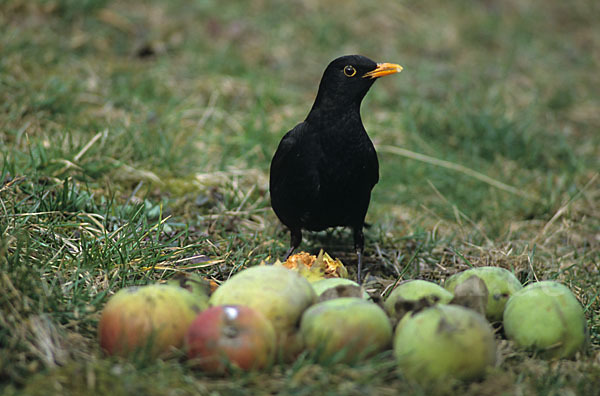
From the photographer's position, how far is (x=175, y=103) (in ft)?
17.9

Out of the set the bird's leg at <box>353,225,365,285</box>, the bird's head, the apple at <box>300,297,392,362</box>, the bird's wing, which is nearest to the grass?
the apple at <box>300,297,392,362</box>

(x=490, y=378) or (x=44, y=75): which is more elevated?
(x=44, y=75)

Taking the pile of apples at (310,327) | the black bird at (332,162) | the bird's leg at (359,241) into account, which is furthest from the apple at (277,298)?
the bird's leg at (359,241)

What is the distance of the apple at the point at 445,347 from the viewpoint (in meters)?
1.88

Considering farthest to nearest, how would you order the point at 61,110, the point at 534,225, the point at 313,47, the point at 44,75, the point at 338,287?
the point at 313,47 → the point at 44,75 → the point at 61,110 → the point at 534,225 → the point at 338,287

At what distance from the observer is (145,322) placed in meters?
1.94

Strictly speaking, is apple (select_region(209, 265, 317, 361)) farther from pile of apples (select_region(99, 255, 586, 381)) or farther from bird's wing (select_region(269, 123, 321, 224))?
bird's wing (select_region(269, 123, 321, 224))

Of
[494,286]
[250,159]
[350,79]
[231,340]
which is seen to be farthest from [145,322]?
[250,159]

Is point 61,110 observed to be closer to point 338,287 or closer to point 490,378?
point 338,287

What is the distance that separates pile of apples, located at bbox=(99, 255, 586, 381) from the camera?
1884 mm

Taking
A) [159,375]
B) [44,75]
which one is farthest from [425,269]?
[44,75]

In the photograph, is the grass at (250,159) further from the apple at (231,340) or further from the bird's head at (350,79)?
the bird's head at (350,79)

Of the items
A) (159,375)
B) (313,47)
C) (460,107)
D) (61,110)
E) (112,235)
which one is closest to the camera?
(159,375)

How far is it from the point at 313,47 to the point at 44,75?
3122 mm
